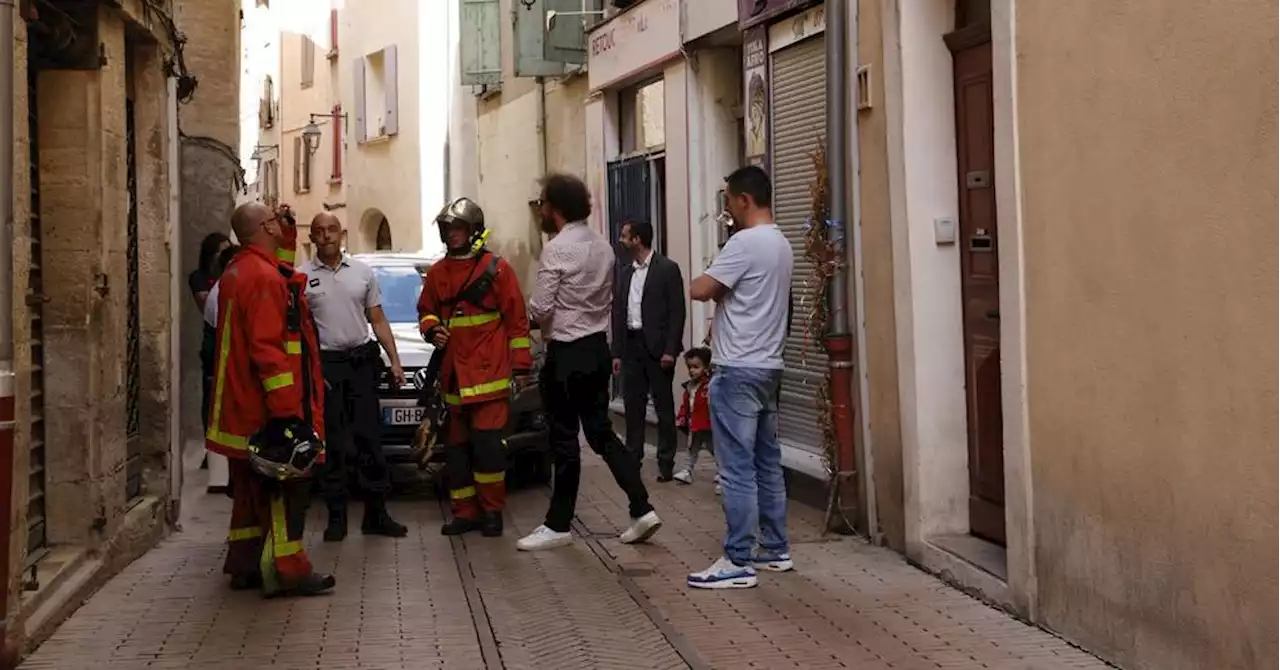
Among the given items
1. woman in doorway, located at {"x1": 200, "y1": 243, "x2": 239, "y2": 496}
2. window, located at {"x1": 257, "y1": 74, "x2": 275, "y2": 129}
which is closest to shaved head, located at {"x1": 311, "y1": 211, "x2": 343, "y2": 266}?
woman in doorway, located at {"x1": 200, "y1": 243, "x2": 239, "y2": 496}

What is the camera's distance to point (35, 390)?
27.2 feet

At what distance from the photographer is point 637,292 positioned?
12312 millimetres

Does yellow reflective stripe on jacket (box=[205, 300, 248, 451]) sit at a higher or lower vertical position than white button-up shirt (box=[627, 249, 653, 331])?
lower

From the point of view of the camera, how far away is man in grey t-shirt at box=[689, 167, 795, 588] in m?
8.20

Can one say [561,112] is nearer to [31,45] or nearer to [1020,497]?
[31,45]

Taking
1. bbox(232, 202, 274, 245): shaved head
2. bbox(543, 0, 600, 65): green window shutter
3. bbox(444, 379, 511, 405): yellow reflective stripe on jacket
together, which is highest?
bbox(543, 0, 600, 65): green window shutter

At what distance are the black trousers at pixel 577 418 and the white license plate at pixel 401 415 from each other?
2.56 m

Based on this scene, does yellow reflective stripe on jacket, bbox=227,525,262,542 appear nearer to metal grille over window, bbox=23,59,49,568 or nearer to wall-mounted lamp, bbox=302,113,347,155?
metal grille over window, bbox=23,59,49,568

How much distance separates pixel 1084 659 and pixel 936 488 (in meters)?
2.14

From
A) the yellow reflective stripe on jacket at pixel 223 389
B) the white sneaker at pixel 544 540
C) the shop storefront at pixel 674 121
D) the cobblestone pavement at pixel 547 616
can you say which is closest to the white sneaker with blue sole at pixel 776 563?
the cobblestone pavement at pixel 547 616

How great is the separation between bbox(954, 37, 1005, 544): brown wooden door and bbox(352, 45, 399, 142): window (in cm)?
2179

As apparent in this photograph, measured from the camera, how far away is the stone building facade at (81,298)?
281 inches

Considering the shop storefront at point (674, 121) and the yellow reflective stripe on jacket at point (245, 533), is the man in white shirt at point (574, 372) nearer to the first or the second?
the yellow reflective stripe on jacket at point (245, 533)

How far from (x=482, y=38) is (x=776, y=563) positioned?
52.0ft
